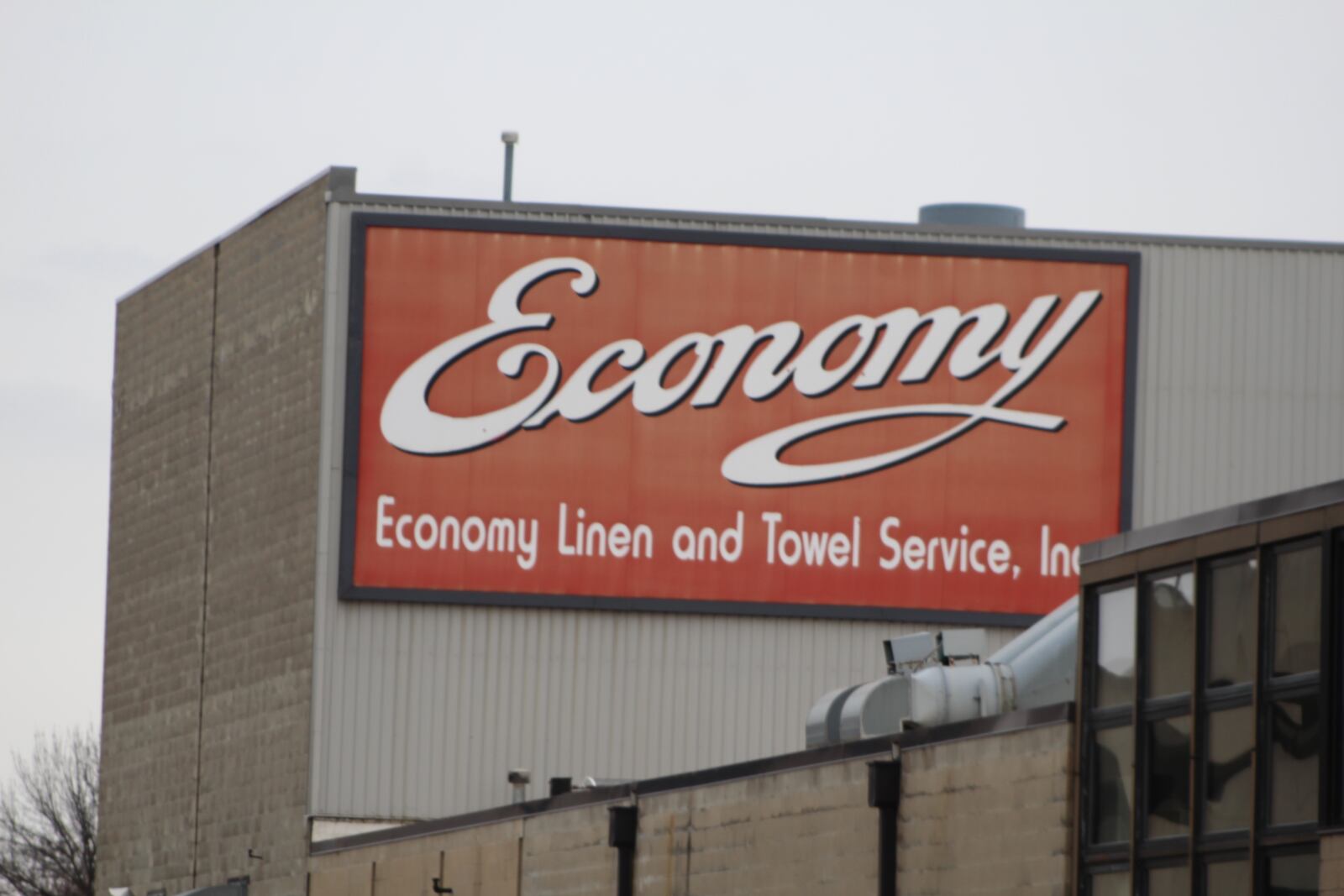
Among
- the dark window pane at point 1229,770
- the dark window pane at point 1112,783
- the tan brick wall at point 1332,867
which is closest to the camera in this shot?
the tan brick wall at point 1332,867

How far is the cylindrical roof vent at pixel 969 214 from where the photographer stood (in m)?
44.0

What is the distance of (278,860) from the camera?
131 feet

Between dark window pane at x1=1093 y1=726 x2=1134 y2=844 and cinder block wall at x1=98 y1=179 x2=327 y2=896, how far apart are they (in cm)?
2134

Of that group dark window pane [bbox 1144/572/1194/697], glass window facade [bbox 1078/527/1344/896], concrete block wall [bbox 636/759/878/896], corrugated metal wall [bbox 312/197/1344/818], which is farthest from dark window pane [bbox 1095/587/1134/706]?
corrugated metal wall [bbox 312/197/1344/818]

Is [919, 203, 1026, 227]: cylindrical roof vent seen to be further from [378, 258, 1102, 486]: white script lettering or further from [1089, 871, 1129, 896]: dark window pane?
[1089, 871, 1129, 896]: dark window pane

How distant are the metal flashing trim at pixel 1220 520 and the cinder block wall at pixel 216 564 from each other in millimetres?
21406

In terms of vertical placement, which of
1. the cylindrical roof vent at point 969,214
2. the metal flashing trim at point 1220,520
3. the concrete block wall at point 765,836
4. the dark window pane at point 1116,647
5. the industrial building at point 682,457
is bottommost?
the concrete block wall at point 765,836

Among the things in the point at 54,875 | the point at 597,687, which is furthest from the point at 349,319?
the point at 54,875

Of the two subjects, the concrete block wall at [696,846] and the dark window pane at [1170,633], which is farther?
the concrete block wall at [696,846]

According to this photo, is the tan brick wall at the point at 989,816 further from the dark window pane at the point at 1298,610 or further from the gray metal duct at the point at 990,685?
the dark window pane at the point at 1298,610

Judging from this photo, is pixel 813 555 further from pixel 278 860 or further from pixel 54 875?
pixel 54 875

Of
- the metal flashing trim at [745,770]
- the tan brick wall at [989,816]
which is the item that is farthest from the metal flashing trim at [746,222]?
the tan brick wall at [989,816]

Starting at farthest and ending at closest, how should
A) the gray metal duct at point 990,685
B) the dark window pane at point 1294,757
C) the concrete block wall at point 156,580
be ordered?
Answer: the concrete block wall at point 156,580
the gray metal duct at point 990,685
the dark window pane at point 1294,757

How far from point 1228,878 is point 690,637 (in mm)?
22360
